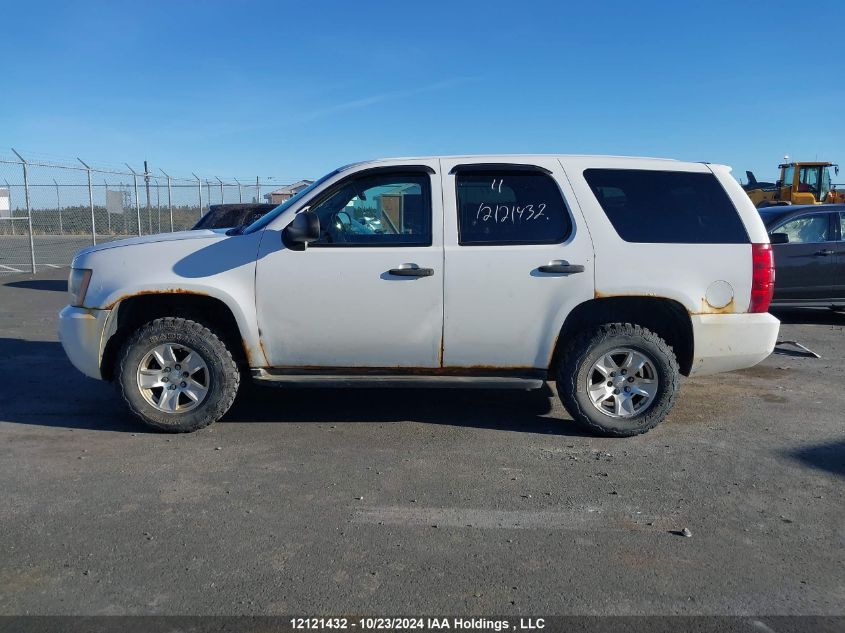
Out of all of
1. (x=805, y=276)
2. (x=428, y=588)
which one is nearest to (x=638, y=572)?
(x=428, y=588)

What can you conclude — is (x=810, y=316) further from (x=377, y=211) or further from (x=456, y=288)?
(x=377, y=211)

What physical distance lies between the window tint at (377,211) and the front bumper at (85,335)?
5.47 ft

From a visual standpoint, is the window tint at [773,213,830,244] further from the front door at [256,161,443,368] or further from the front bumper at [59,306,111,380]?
the front bumper at [59,306,111,380]

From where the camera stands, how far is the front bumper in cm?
499

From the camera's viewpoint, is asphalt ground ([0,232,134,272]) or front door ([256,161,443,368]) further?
asphalt ground ([0,232,134,272])

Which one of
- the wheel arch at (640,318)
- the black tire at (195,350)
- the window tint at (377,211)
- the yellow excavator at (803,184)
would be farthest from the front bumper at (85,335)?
the yellow excavator at (803,184)

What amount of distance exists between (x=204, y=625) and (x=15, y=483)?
2.13 m

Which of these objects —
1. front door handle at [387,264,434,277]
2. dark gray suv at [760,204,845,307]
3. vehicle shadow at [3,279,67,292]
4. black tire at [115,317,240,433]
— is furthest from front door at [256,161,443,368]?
vehicle shadow at [3,279,67,292]

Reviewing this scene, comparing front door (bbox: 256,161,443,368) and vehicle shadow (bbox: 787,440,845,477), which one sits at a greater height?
front door (bbox: 256,161,443,368)

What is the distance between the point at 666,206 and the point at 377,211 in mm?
2105

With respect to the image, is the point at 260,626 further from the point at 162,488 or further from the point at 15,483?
the point at 15,483

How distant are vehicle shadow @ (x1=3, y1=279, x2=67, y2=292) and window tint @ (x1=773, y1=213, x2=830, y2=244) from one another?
12.7 meters

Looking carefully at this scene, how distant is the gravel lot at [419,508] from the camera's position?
3.09 meters

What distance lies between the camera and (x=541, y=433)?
522 centimetres
